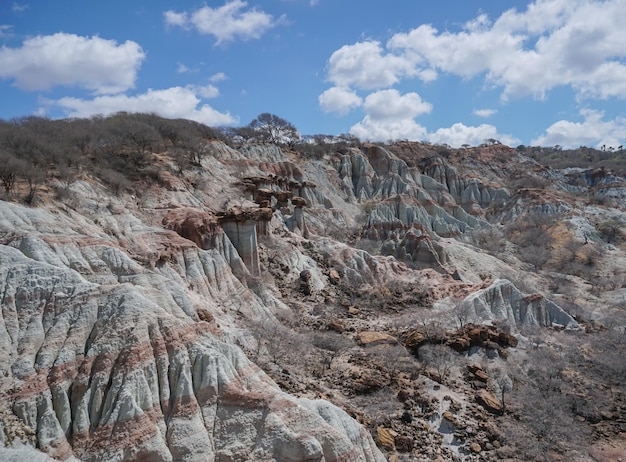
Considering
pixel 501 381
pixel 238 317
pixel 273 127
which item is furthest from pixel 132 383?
pixel 273 127

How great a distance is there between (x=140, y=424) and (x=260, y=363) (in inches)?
266

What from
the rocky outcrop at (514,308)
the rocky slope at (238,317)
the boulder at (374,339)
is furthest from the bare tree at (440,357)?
the rocky outcrop at (514,308)

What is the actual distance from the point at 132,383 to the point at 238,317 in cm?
1051

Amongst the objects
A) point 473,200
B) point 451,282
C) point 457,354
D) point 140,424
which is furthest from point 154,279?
point 473,200

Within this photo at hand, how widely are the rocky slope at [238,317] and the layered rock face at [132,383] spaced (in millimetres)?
44

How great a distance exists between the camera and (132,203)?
28.1 metres

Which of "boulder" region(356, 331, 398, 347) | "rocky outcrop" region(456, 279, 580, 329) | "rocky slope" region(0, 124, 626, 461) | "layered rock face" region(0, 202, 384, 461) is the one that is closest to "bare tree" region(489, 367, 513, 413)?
"rocky slope" region(0, 124, 626, 461)

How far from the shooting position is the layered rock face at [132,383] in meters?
11.8

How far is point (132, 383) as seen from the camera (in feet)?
41.1

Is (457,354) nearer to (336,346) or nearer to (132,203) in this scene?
(336,346)

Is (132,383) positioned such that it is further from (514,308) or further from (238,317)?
(514,308)

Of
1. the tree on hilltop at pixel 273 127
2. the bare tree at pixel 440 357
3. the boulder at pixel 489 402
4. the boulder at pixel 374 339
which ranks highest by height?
the tree on hilltop at pixel 273 127

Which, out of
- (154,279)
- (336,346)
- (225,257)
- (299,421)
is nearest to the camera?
(299,421)

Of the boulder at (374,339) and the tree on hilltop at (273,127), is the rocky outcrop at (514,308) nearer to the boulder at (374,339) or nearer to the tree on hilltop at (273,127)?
the boulder at (374,339)
